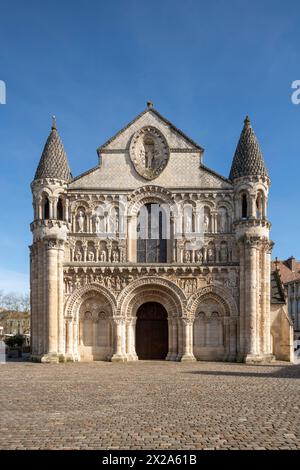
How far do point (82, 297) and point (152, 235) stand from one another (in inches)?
234

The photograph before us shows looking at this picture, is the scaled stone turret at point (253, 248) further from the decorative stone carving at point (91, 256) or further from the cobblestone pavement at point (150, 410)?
the decorative stone carving at point (91, 256)

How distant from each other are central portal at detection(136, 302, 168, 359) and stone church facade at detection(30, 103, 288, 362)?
6 cm

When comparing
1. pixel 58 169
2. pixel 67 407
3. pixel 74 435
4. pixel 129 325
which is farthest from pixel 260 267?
pixel 74 435

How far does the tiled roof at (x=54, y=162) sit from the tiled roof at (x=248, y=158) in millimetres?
10739

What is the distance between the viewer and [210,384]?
20.4m

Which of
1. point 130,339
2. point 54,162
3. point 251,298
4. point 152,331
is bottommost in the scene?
point 130,339

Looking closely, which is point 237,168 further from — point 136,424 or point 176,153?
point 136,424

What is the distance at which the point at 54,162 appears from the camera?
34.2 metres

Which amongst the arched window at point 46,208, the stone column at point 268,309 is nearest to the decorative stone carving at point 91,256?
the arched window at point 46,208

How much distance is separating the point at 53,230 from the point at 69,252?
6.03 ft

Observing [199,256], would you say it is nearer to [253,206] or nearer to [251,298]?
[251,298]

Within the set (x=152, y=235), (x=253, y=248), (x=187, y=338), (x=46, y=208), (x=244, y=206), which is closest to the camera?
(x=253, y=248)

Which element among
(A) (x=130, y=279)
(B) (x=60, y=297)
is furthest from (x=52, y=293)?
(A) (x=130, y=279)

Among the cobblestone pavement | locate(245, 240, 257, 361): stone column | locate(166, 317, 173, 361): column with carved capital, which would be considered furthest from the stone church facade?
the cobblestone pavement
